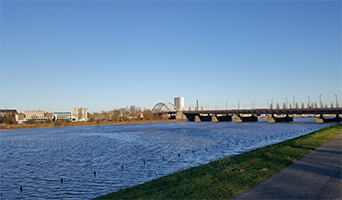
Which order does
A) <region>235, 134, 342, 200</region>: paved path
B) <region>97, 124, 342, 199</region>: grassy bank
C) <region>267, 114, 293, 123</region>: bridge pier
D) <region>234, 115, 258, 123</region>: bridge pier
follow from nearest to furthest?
<region>235, 134, 342, 200</region>: paved path, <region>97, 124, 342, 199</region>: grassy bank, <region>267, 114, 293, 123</region>: bridge pier, <region>234, 115, 258, 123</region>: bridge pier

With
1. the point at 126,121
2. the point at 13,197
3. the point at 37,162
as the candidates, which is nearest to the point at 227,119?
the point at 126,121

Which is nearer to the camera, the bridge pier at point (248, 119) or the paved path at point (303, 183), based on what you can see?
the paved path at point (303, 183)

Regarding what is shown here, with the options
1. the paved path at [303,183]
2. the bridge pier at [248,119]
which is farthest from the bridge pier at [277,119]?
the paved path at [303,183]

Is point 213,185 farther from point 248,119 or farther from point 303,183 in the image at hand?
point 248,119

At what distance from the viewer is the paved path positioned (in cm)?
1280

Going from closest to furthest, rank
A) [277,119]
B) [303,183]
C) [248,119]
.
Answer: [303,183]
[277,119]
[248,119]

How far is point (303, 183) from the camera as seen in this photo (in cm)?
1480

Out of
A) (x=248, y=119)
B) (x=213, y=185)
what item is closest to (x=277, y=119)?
(x=248, y=119)

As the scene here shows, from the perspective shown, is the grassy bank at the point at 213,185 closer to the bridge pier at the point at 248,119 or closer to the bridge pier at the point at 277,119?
the bridge pier at the point at 277,119

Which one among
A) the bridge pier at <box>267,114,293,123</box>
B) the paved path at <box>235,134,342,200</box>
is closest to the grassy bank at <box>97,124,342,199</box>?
the paved path at <box>235,134,342,200</box>

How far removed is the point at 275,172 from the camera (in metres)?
18.0

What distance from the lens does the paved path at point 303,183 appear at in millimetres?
12797

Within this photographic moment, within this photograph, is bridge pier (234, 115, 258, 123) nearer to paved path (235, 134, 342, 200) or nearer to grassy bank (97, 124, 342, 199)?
paved path (235, 134, 342, 200)

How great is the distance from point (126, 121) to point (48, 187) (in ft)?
516
